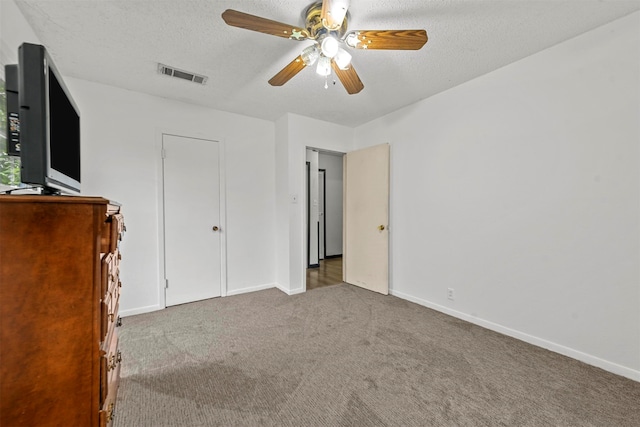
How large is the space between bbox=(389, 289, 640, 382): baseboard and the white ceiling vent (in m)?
3.53

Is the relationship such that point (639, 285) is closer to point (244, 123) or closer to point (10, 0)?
point (244, 123)

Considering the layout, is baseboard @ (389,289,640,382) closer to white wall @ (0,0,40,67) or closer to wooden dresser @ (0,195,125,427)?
wooden dresser @ (0,195,125,427)

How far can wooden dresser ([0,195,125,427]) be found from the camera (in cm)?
83

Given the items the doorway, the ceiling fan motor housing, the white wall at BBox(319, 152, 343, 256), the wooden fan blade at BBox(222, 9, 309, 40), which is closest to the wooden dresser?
the wooden fan blade at BBox(222, 9, 309, 40)

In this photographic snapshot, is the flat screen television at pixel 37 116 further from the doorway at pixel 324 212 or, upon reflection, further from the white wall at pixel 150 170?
the doorway at pixel 324 212

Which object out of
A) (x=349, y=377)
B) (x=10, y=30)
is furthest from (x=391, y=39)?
(x=10, y=30)

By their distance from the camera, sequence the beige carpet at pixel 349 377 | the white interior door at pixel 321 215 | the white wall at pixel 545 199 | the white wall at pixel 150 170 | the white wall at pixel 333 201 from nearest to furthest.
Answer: the beige carpet at pixel 349 377 → the white wall at pixel 545 199 → the white wall at pixel 150 170 → the white interior door at pixel 321 215 → the white wall at pixel 333 201

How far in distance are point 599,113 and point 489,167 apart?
0.82 m

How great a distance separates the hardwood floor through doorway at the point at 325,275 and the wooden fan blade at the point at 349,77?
9.01 feet

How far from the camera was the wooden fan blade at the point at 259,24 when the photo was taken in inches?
58.3

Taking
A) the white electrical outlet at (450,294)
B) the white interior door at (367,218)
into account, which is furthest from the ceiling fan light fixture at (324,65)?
the white electrical outlet at (450,294)

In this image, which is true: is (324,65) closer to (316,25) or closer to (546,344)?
(316,25)

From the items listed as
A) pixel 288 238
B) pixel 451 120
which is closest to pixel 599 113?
pixel 451 120

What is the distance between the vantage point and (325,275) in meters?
4.68
